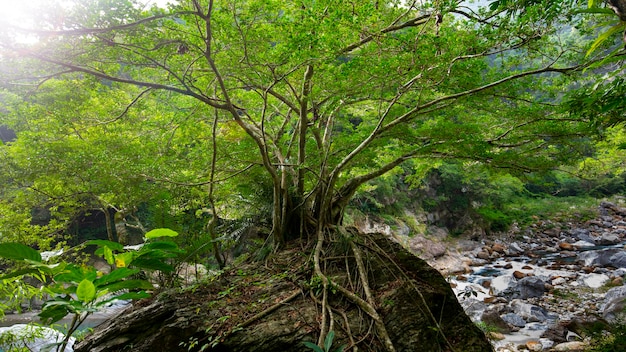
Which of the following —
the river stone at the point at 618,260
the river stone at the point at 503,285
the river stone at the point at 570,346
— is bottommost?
the river stone at the point at 503,285

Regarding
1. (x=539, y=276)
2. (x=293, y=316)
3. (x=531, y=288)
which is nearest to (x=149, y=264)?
(x=293, y=316)

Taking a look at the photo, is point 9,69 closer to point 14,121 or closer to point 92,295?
point 92,295

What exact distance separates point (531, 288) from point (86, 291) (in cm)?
1073

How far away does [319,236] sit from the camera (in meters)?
4.96

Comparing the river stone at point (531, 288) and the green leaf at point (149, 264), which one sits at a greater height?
the green leaf at point (149, 264)

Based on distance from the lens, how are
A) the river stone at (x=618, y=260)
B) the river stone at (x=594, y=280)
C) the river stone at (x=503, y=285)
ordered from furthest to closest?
the river stone at (x=618, y=260) < the river stone at (x=503, y=285) < the river stone at (x=594, y=280)

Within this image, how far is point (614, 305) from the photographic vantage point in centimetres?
638

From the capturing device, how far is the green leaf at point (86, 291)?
91 centimetres

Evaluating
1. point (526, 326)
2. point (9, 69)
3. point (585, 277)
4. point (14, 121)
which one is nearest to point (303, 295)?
point (9, 69)

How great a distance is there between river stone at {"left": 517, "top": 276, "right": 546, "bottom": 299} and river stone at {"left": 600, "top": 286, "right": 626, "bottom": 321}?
150cm

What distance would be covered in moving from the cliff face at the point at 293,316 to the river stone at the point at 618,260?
10121mm

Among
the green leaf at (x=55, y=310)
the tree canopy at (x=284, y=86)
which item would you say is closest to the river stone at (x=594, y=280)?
the tree canopy at (x=284, y=86)

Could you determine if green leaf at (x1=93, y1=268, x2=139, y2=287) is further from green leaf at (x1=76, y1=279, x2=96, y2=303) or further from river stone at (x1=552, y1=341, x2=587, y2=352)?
river stone at (x1=552, y1=341, x2=587, y2=352)

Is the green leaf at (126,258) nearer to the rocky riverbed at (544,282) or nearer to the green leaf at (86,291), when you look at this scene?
the green leaf at (86,291)
